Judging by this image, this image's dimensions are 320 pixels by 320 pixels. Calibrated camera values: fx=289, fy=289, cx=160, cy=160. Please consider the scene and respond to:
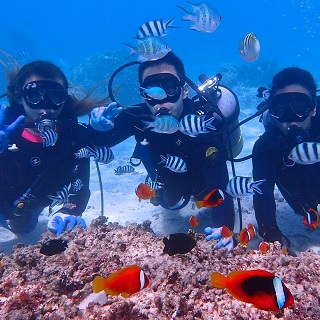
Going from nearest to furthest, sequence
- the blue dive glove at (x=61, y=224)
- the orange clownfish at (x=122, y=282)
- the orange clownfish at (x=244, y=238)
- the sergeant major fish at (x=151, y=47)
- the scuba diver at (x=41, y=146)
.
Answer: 1. the orange clownfish at (x=122, y=282)
2. the orange clownfish at (x=244, y=238)
3. the sergeant major fish at (x=151, y=47)
4. the blue dive glove at (x=61, y=224)
5. the scuba diver at (x=41, y=146)

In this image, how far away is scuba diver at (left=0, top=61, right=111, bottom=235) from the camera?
4.84 m

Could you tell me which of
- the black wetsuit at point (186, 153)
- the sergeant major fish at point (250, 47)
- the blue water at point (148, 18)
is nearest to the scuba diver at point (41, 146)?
the black wetsuit at point (186, 153)

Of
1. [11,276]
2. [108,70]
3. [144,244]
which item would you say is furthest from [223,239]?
[108,70]

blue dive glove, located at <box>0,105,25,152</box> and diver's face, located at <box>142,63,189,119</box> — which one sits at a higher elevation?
diver's face, located at <box>142,63,189,119</box>

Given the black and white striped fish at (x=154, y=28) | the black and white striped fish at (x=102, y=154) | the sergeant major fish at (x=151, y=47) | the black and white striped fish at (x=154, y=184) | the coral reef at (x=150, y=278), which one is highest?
the black and white striped fish at (x=154, y=28)

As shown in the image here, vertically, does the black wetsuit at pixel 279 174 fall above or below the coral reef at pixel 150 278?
above

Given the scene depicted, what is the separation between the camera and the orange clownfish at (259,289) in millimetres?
1399

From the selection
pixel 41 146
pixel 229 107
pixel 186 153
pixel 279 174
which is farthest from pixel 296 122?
pixel 41 146

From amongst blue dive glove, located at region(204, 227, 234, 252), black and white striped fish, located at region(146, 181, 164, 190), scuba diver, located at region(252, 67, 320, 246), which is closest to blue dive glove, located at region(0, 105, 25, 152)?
black and white striped fish, located at region(146, 181, 164, 190)

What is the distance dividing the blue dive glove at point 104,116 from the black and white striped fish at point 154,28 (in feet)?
3.84

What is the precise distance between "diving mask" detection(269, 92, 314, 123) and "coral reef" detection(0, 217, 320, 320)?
2.46 meters

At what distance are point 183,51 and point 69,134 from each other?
67.7 m

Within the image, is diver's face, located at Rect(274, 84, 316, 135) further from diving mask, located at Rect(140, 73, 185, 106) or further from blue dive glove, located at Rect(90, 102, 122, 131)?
blue dive glove, located at Rect(90, 102, 122, 131)

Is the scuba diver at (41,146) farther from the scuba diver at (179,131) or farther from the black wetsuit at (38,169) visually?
the scuba diver at (179,131)
